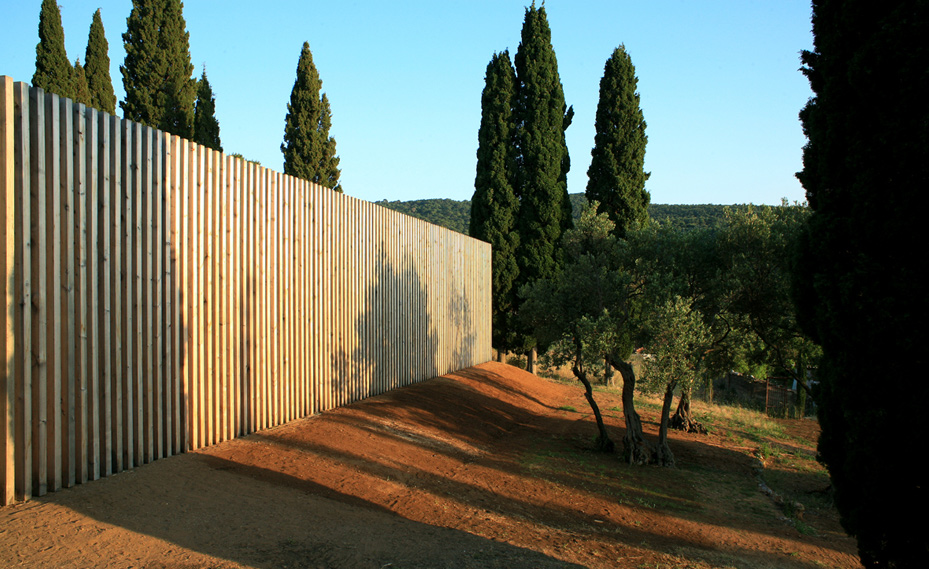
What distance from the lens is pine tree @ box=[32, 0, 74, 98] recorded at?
19.8 metres

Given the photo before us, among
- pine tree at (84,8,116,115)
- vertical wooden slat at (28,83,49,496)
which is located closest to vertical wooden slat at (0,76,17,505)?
vertical wooden slat at (28,83,49,496)

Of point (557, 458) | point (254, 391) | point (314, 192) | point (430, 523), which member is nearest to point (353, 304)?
point (314, 192)

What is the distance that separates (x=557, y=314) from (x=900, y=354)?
22.9 ft

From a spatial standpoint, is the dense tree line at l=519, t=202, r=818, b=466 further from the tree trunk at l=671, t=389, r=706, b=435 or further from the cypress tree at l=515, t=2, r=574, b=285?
the cypress tree at l=515, t=2, r=574, b=285

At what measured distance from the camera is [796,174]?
27.7 feet

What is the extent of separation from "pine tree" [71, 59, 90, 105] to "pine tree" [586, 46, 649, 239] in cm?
1925

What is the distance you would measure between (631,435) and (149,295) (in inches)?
307

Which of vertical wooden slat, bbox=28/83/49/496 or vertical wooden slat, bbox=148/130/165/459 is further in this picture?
vertical wooden slat, bbox=148/130/165/459

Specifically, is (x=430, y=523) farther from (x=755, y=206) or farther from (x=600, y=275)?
(x=755, y=206)

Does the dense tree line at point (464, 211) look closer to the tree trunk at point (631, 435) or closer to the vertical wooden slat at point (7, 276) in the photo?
the tree trunk at point (631, 435)

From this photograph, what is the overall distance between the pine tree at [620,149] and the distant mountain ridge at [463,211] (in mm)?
21248

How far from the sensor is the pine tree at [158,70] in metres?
21.2

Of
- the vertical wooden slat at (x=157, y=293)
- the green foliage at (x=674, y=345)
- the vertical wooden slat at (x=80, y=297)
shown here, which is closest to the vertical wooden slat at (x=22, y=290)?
the vertical wooden slat at (x=80, y=297)

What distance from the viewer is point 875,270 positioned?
447 centimetres
